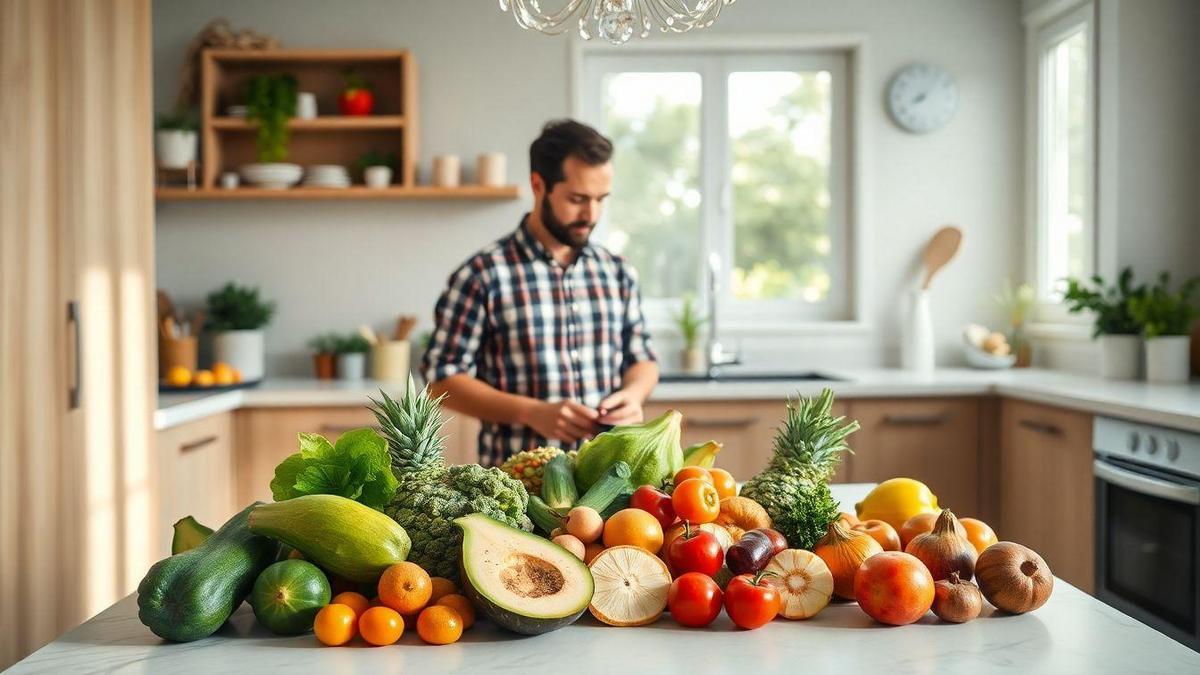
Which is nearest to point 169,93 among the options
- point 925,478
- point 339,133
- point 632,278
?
point 339,133

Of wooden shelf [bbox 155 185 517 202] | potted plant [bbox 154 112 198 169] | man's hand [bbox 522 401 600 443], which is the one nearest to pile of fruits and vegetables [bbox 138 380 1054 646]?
man's hand [bbox 522 401 600 443]

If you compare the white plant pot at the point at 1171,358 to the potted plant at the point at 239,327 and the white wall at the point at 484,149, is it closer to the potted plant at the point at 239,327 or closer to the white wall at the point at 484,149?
the white wall at the point at 484,149

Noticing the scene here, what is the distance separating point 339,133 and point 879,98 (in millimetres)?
2201

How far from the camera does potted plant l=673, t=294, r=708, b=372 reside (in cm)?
421

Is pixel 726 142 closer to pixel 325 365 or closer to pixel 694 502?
pixel 325 365

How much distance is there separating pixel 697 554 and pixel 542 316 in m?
1.35

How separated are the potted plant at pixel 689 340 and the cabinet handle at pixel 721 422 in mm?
629

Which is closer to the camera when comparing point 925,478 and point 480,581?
point 480,581

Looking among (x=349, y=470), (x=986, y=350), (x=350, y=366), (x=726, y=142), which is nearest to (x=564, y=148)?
(x=349, y=470)

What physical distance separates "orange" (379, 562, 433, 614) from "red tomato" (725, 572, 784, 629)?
0.34 metres

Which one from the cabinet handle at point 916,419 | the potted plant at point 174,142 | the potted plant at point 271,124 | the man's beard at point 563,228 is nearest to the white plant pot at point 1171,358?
the cabinet handle at point 916,419

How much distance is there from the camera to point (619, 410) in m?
2.27

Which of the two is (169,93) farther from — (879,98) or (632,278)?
(879,98)

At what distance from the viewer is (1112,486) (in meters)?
2.94
